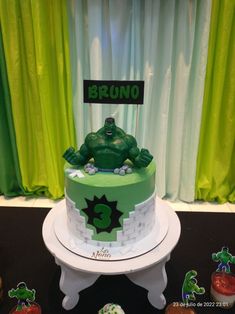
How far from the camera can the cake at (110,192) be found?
1.05 m

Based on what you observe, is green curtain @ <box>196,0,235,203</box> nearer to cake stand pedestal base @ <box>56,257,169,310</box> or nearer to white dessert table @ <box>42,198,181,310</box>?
white dessert table @ <box>42,198,181,310</box>

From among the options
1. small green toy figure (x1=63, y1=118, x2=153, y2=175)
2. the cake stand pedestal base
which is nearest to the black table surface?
the cake stand pedestal base

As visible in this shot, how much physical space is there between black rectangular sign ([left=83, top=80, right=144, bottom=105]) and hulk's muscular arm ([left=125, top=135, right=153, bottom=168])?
0.16m

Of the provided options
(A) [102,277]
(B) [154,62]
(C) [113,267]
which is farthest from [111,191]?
(B) [154,62]

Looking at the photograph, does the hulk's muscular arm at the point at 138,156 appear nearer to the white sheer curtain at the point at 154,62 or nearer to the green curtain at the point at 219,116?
the white sheer curtain at the point at 154,62

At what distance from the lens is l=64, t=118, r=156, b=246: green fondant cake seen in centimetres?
105

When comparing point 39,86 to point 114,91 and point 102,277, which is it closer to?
point 114,91

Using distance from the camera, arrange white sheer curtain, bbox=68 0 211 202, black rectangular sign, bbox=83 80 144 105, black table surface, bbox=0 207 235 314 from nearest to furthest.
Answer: black rectangular sign, bbox=83 80 144 105 < black table surface, bbox=0 207 235 314 < white sheer curtain, bbox=68 0 211 202

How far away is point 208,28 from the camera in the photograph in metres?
1.76

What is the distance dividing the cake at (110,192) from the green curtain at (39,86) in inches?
35.2

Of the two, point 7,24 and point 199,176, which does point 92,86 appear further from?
point 199,176

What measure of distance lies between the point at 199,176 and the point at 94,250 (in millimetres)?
1273

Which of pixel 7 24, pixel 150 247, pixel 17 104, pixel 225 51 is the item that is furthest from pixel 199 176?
pixel 7 24

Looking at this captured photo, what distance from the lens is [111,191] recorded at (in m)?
1.04
